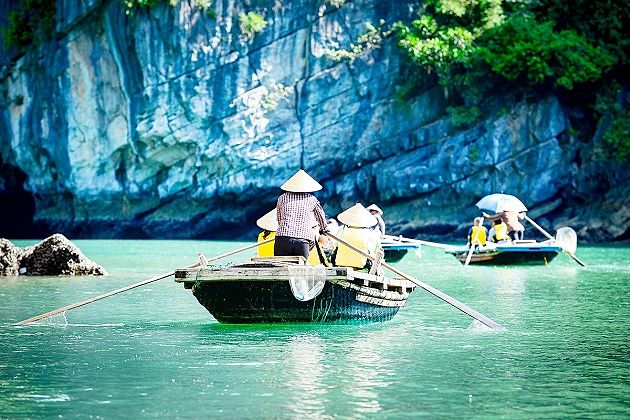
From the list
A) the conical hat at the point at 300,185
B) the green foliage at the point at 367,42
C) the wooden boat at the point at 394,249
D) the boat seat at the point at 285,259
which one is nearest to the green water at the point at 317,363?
the boat seat at the point at 285,259

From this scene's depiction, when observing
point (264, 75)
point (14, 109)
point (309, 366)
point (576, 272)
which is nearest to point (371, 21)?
point (264, 75)

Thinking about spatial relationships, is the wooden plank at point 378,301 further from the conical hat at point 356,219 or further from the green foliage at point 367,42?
the green foliage at point 367,42

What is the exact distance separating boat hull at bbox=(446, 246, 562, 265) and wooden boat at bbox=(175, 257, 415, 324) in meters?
12.2

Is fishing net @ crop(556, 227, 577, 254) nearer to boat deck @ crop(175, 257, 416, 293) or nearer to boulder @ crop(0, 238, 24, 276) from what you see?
boulder @ crop(0, 238, 24, 276)

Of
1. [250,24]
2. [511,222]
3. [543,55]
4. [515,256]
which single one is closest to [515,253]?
[515,256]

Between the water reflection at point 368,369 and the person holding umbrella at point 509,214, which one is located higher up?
the person holding umbrella at point 509,214

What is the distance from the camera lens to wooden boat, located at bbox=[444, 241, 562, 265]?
2491cm

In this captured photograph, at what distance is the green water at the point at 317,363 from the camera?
846 cm

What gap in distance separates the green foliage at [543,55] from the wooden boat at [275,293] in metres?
26.1

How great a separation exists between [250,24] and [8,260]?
76.3 ft

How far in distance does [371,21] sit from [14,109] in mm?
15331

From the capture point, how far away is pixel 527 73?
38.5 meters

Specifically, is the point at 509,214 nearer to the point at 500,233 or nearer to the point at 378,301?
the point at 500,233

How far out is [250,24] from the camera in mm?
42469
